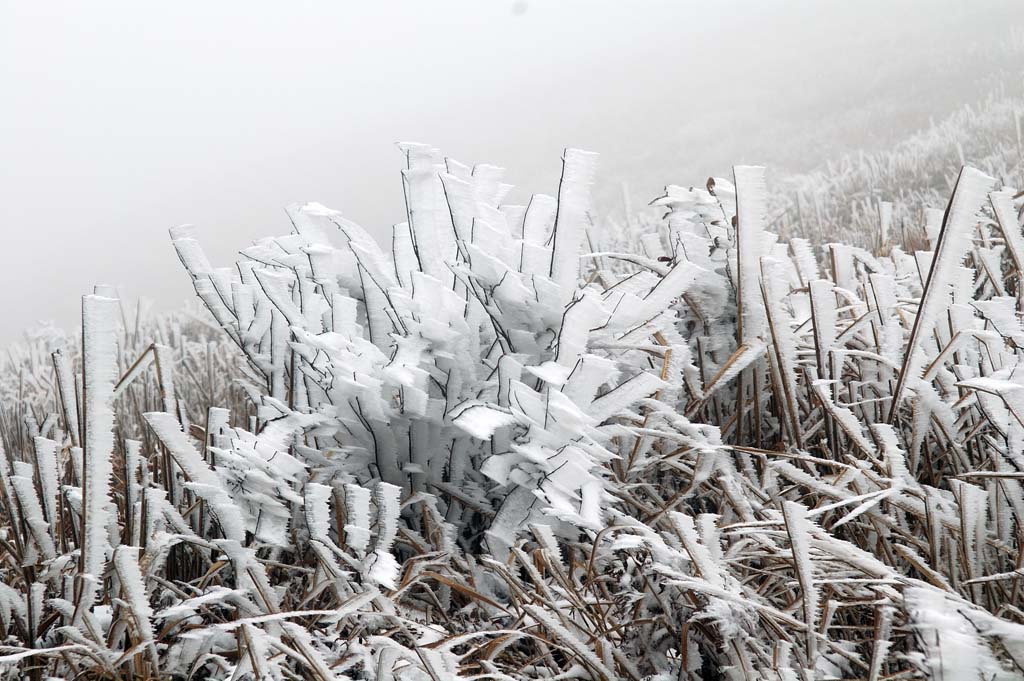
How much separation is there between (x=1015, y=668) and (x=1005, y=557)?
1.20 feet

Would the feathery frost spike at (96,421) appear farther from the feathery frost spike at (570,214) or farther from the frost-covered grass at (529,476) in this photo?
the feathery frost spike at (570,214)

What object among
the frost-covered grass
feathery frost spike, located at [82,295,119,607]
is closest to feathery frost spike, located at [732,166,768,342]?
the frost-covered grass

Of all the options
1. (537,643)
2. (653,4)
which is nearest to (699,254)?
(537,643)

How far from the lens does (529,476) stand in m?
1.08

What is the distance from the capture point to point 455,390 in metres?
1.15

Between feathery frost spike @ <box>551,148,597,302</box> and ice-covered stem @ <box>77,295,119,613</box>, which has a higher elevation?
feathery frost spike @ <box>551,148,597,302</box>

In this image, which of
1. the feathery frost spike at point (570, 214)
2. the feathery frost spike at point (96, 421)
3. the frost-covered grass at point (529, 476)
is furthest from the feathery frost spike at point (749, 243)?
the feathery frost spike at point (96, 421)

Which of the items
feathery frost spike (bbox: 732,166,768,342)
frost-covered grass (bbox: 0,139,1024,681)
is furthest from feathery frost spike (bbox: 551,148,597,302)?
feathery frost spike (bbox: 732,166,768,342)

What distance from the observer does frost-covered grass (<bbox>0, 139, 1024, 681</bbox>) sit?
2.76 feet

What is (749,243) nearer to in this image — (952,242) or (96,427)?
(952,242)

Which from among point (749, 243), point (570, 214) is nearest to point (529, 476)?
point (570, 214)

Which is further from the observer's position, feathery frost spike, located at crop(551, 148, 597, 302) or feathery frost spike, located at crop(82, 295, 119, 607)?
feathery frost spike, located at crop(551, 148, 597, 302)

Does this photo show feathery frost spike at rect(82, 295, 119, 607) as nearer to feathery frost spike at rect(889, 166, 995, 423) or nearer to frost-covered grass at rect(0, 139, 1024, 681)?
frost-covered grass at rect(0, 139, 1024, 681)

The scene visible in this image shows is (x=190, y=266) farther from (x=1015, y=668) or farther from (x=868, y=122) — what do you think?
(x=868, y=122)
